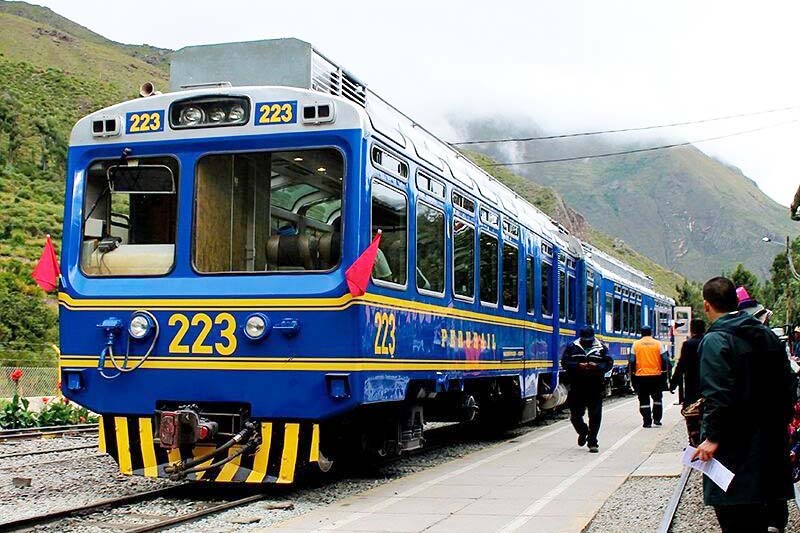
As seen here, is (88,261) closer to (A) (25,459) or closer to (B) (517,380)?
(A) (25,459)

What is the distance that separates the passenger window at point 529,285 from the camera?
14602 mm

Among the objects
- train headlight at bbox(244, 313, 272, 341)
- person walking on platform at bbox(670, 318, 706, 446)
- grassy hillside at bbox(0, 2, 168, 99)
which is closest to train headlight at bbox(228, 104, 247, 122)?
train headlight at bbox(244, 313, 272, 341)

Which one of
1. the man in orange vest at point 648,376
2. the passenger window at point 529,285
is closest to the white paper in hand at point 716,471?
the passenger window at point 529,285

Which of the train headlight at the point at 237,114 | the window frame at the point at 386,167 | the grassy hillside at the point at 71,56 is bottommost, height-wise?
the window frame at the point at 386,167

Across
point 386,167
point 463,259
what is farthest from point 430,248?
point 386,167

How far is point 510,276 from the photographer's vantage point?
1354 centimetres

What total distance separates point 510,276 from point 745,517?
862 centimetres

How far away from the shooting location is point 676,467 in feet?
37.4

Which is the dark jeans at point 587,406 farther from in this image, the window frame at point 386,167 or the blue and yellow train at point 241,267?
the window frame at point 386,167

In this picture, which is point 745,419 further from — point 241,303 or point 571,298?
point 571,298

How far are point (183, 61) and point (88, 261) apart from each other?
1.98m

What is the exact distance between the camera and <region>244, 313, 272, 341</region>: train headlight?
842 cm

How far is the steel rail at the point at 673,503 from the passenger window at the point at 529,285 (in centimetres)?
452

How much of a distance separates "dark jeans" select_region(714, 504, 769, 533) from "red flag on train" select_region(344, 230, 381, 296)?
383cm
